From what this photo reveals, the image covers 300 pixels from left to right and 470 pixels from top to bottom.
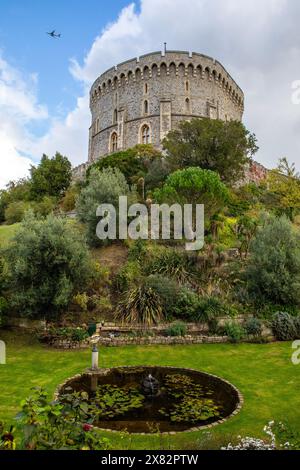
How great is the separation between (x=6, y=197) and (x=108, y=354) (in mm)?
27321

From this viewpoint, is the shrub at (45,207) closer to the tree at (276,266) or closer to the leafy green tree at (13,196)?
the leafy green tree at (13,196)

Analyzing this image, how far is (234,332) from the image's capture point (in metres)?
13.2

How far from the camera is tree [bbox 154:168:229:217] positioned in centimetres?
1850

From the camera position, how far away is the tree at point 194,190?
60.7ft

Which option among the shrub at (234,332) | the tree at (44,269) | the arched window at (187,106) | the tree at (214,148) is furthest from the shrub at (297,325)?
the arched window at (187,106)

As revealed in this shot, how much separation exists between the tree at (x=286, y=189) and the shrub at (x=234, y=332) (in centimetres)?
1414

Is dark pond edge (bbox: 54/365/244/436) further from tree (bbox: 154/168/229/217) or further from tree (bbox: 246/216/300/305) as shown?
tree (bbox: 154/168/229/217)

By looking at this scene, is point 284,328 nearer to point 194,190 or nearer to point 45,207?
point 194,190

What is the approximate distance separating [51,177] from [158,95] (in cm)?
1509

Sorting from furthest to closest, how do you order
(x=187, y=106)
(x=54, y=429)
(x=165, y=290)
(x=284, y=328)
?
(x=187, y=106) < (x=165, y=290) < (x=284, y=328) < (x=54, y=429)

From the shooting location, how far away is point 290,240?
15.3 m

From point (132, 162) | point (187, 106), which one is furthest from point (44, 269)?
point (187, 106)
